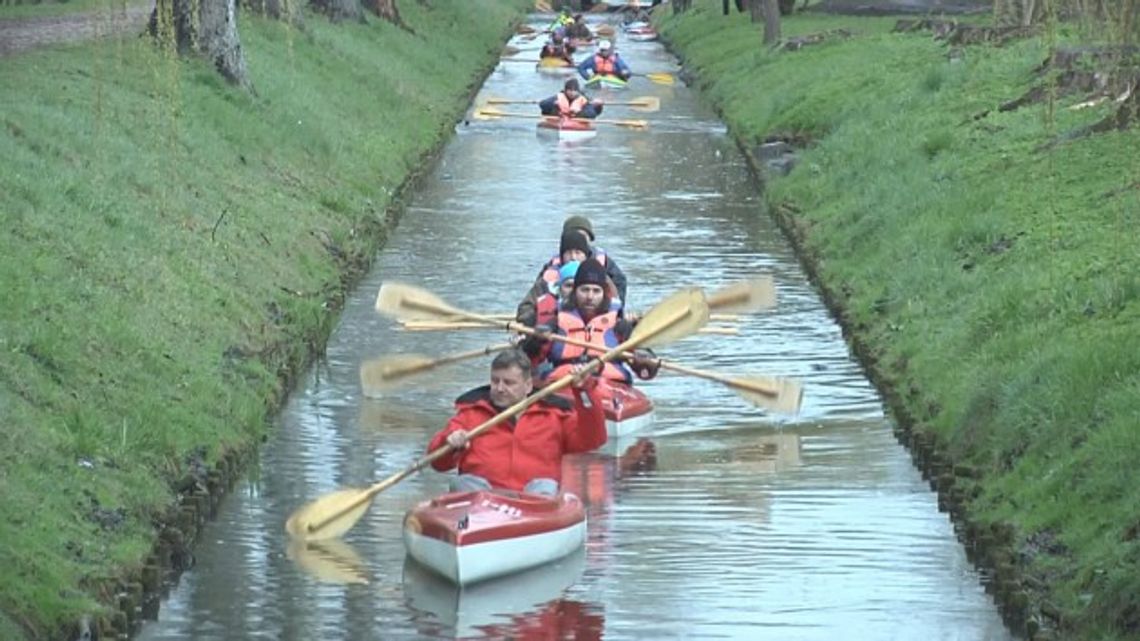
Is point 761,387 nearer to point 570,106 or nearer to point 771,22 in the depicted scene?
point 570,106

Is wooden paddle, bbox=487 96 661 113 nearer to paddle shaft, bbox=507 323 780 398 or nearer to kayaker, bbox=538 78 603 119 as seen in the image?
kayaker, bbox=538 78 603 119

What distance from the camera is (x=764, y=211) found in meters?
32.5

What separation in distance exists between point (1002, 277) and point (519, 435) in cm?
703

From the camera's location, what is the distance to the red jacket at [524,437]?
51.1ft

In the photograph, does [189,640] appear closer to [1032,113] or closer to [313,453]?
[313,453]

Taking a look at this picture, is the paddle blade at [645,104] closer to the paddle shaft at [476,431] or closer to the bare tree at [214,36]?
the bare tree at [214,36]

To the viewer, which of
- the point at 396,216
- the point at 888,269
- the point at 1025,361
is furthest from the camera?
the point at 396,216

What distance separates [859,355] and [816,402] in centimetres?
186

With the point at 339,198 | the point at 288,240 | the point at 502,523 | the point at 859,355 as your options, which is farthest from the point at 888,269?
the point at 502,523

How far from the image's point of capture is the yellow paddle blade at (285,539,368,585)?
49.0 ft

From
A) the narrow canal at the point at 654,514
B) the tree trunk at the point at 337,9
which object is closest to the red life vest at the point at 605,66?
the tree trunk at the point at 337,9

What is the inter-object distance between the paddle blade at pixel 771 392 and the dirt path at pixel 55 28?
627 inches

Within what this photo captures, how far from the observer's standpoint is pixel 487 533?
576 inches

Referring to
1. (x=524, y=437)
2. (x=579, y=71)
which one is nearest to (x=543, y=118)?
(x=579, y=71)
